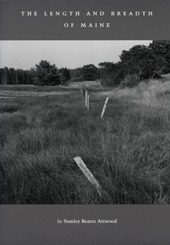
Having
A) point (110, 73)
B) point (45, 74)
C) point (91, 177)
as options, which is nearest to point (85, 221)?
point (91, 177)

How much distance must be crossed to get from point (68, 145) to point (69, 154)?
23 centimetres

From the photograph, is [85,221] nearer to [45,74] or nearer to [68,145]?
[68,145]

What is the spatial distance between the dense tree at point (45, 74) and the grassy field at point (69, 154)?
11cm

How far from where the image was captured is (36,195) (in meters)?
2.05

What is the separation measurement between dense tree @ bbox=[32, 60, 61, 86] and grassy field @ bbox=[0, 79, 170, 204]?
0.36 ft

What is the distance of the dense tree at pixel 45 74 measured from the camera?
8.17ft

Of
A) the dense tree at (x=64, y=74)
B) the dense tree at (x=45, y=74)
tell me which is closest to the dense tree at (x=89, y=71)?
the dense tree at (x=64, y=74)

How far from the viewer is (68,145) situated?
2.54 metres
